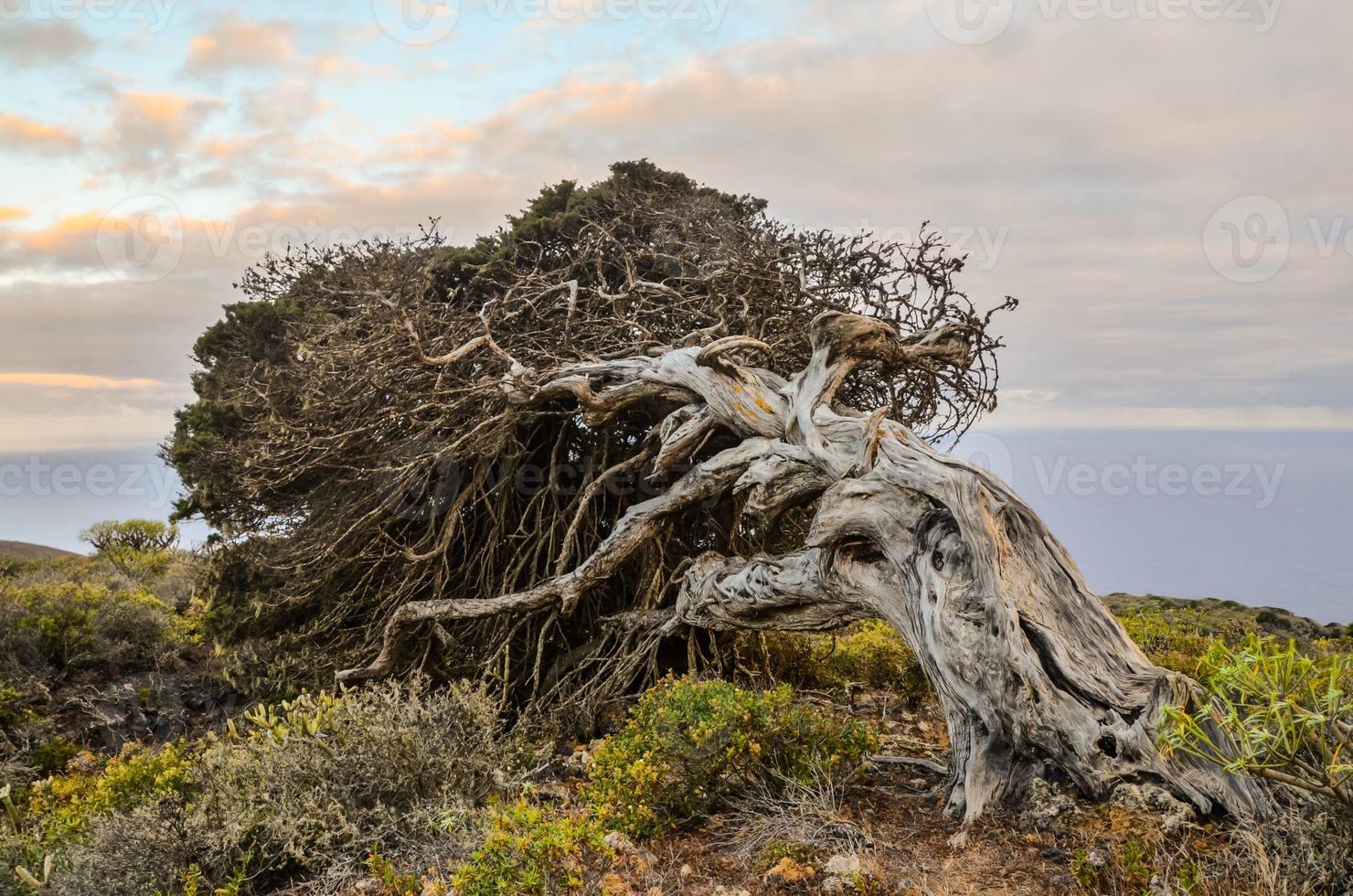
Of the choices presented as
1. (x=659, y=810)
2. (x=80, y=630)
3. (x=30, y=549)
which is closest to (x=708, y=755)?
(x=659, y=810)

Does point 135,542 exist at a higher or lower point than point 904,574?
lower

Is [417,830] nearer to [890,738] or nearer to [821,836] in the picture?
[821,836]

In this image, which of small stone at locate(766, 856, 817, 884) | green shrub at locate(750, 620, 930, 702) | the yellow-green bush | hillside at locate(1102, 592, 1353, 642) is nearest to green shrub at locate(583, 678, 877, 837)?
small stone at locate(766, 856, 817, 884)

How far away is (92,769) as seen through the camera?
7.60 metres

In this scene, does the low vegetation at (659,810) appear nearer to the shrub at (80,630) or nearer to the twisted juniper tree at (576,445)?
the twisted juniper tree at (576,445)

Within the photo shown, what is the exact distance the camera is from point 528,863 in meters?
3.53

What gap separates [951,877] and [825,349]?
11.6ft

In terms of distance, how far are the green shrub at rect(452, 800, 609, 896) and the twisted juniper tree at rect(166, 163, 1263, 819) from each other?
2.16 metres

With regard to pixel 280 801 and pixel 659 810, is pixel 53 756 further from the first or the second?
pixel 659 810

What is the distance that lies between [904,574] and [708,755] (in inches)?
56.2

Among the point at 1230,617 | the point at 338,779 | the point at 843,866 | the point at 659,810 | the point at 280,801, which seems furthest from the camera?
the point at 1230,617

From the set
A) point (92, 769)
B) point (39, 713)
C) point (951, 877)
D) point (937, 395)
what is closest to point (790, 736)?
point (951, 877)

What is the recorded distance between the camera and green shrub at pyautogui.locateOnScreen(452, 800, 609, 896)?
11.5 feet

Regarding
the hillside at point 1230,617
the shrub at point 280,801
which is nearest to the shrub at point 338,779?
the shrub at point 280,801
